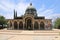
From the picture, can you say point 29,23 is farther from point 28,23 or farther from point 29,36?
point 29,36

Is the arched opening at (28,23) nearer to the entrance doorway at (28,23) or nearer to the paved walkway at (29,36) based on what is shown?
the entrance doorway at (28,23)

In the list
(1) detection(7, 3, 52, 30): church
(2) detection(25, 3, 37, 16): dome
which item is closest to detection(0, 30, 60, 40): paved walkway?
(1) detection(7, 3, 52, 30): church

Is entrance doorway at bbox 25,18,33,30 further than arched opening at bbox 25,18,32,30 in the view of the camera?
No

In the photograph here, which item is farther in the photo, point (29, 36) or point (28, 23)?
point (28, 23)

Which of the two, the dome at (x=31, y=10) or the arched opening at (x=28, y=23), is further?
the dome at (x=31, y=10)

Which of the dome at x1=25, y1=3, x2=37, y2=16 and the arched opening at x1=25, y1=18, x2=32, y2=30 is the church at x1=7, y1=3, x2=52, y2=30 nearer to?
the arched opening at x1=25, y1=18, x2=32, y2=30

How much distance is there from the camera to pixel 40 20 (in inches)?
2933

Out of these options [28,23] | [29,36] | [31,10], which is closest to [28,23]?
[28,23]

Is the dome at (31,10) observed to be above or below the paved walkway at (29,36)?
above

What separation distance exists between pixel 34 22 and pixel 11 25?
11.2 metres

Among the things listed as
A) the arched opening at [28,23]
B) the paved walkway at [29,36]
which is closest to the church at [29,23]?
the arched opening at [28,23]

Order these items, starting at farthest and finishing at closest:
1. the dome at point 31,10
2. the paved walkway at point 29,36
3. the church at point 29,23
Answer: the dome at point 31,10, the church at point 29,23, the paved walkway at point 29,36

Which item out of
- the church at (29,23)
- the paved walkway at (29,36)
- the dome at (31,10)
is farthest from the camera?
the dome at (31,10)

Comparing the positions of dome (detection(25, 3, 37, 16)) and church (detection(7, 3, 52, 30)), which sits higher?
dome (detection(25, 3, 37, 16))
